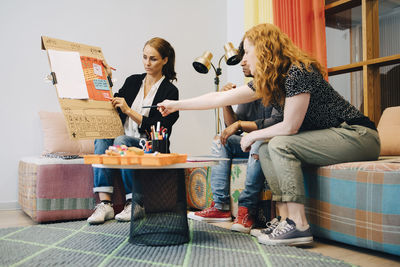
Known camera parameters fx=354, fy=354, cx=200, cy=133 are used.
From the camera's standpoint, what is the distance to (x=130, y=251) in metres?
1.32

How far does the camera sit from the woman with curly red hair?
1.41 metres

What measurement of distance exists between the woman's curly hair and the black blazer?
79 centimetres

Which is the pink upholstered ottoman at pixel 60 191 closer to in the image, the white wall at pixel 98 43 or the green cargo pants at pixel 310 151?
the white wall at pixel 98 43

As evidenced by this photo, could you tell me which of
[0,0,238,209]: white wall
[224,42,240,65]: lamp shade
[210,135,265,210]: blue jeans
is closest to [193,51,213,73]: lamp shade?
[224,42,240,65]: lamp shade

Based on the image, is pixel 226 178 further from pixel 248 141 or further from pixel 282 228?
pixel 282 228

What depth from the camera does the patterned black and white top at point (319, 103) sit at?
4.63 feet

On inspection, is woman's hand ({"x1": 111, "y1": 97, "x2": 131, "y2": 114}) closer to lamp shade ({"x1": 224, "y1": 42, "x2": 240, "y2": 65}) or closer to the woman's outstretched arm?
the woman's outstretched arm

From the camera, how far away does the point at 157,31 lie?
10.4ft

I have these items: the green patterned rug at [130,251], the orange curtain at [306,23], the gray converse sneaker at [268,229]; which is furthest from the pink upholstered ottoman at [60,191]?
the orange curtain at [306,23]

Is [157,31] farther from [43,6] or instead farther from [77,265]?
[77,265]

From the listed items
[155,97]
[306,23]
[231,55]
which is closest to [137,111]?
[155,97]

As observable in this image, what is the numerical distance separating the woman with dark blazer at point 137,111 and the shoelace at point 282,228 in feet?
2.69

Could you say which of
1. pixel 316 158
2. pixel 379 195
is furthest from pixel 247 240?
pixel 379 195

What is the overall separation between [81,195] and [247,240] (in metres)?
1.01
